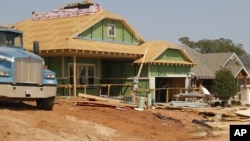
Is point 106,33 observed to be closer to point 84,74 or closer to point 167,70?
point 84,74

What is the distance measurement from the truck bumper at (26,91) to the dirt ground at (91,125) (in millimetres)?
617

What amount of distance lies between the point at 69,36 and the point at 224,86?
52.8 feet

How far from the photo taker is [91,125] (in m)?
16.5

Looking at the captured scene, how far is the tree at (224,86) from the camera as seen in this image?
3769 cm

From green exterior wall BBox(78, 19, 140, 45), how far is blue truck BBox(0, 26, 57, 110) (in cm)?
1208

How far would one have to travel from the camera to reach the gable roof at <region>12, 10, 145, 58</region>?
89.5ft

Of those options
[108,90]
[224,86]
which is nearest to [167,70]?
[224,86]

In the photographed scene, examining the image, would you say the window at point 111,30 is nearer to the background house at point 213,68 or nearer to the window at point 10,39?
the background house at point 213,68

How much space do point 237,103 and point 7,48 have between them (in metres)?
27.5

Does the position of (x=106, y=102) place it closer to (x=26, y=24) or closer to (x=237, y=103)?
(x=26, y=24)

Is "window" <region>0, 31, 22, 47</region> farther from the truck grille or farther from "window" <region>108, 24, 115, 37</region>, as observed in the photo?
"window" <region>108, 24, 115, 37</region>

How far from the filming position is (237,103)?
132ft

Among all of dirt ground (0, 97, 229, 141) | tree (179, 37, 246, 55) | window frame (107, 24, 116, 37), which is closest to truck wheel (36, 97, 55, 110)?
dirt ground (0, 97, 229, 141)

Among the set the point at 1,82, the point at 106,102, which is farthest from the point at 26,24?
the point at 1,82
